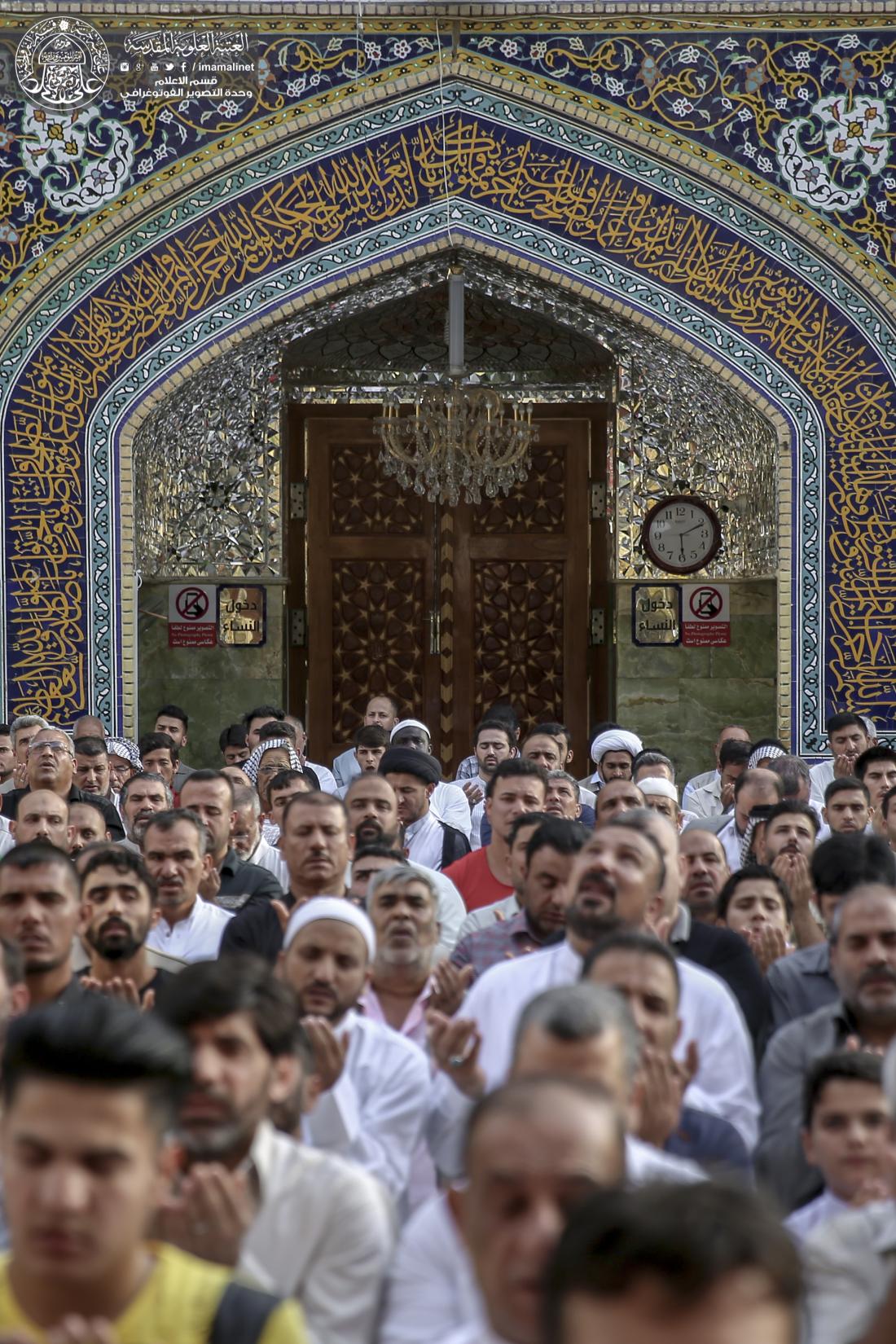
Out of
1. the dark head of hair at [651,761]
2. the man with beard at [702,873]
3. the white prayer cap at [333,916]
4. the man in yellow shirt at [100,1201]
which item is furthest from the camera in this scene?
the dark head of hair at [651,761]

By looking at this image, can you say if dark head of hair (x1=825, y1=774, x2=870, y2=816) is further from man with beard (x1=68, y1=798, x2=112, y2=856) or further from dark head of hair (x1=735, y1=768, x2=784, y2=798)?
man with beard (x1=68, y1=798, x2=112, y2=856)

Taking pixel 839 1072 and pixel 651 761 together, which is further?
pixel 651 761

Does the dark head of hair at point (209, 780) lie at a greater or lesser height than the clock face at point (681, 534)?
lesser

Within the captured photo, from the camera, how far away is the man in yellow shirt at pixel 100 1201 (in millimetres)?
1824

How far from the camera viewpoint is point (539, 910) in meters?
4.32

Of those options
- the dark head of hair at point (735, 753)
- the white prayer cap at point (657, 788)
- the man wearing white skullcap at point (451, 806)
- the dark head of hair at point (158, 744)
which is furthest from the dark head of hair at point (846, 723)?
the dark head of hair at point (158, 744)

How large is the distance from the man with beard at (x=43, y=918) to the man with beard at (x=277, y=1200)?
110cm

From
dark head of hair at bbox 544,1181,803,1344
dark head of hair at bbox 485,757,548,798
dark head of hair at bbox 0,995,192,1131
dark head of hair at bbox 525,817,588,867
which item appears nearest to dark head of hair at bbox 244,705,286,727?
dark head of hair at bbox 485,757,548,798

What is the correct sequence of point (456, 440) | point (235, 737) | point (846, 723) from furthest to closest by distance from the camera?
point (456, 440) → point (235, 737) → point (846, 723)

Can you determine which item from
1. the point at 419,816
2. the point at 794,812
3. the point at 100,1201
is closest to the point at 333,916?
the point at 100,1201

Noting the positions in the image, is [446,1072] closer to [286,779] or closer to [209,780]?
[209,780]

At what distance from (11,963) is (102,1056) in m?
1.42

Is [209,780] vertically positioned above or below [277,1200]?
above

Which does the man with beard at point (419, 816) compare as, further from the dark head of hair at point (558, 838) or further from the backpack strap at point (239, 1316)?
the backpack strap at point (239, 1316)
